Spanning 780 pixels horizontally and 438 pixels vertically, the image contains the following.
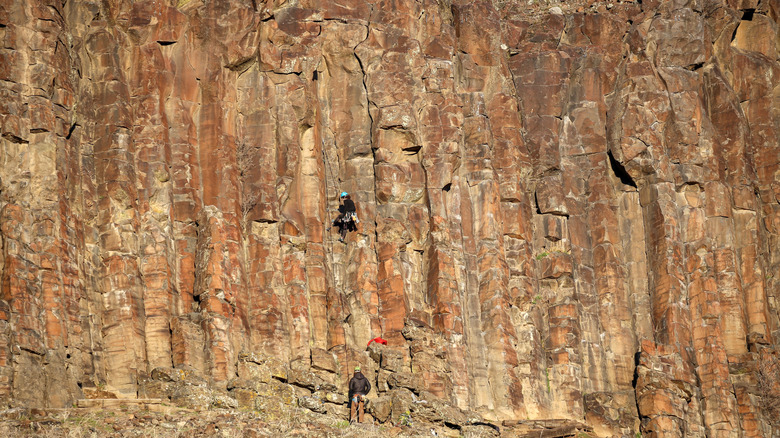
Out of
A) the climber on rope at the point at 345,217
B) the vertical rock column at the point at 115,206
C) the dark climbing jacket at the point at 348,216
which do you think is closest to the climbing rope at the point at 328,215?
the climber on rope at the point at 345,217

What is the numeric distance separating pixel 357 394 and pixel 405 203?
37.3 ft

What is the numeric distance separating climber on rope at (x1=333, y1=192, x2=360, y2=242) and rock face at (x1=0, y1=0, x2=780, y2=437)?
0.41 m

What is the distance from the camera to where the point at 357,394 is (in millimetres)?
49625

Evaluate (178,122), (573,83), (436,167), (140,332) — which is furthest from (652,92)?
(140,332)

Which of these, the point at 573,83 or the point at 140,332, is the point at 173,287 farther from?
the point at 573,83

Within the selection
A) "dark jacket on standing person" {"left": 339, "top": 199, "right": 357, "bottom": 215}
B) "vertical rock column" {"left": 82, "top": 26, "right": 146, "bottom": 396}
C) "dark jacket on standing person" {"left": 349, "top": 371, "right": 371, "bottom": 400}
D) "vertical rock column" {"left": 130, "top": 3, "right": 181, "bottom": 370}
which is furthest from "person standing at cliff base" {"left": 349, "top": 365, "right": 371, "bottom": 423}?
"dark jacket on standing person" {"left": 339, "top": 199, "right": 357, "bottom": 215}

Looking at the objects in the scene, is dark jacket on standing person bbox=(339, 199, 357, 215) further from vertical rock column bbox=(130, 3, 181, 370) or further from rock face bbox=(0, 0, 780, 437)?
vertical rock column bbox=(130, 3, 181, 370)

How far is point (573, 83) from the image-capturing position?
6544 centimetres

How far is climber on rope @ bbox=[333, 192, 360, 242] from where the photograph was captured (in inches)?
2276

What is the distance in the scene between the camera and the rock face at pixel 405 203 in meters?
51.8

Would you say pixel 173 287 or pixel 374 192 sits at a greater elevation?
pixel 374 192

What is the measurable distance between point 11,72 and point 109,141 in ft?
12.7

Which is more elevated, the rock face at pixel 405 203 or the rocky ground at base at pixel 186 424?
the rock face at pixel 405 203

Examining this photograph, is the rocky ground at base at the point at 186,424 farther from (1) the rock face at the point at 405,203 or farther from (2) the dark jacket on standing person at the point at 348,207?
(2) the dark jacket on standing person at the point at 348,207
